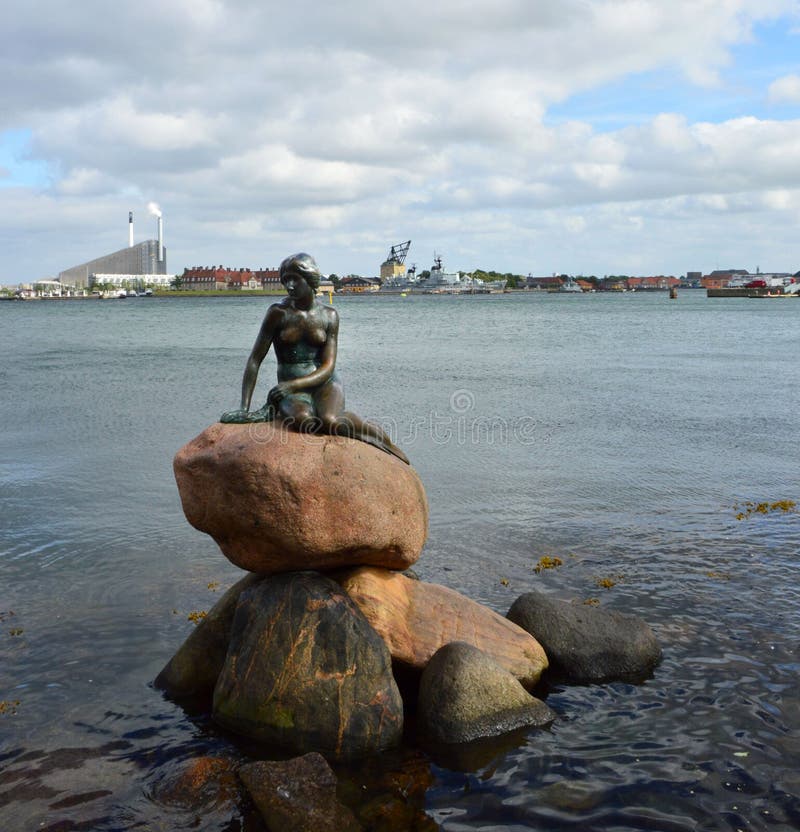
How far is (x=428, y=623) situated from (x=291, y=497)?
207 cm

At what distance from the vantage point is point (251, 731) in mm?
7969

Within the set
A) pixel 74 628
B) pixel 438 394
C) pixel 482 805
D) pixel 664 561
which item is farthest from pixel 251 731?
pixel 438 394

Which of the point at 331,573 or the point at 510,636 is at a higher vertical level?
the point at 331,573

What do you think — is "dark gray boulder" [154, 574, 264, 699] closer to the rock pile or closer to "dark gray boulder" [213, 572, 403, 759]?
the rock pile

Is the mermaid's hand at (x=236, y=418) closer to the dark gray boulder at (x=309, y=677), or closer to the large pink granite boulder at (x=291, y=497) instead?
the large pink granite boulder at (x=291, y=497)

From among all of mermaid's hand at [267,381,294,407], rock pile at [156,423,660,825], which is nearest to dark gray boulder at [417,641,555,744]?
rock pile at [156,423,660,825]

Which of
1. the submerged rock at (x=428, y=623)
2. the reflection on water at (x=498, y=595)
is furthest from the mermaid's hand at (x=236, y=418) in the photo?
the reflection on water at (x=498, y=595)

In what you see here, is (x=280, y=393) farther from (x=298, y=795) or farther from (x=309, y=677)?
(x=298, y=795)

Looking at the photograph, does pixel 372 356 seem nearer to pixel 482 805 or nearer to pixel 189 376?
pixel 189 376

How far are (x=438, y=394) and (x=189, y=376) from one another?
41.5ft

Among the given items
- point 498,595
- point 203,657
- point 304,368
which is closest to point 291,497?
point 304,368

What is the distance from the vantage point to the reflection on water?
7066 millimetres

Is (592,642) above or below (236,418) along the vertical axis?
below

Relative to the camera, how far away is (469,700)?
8000 millimetres
